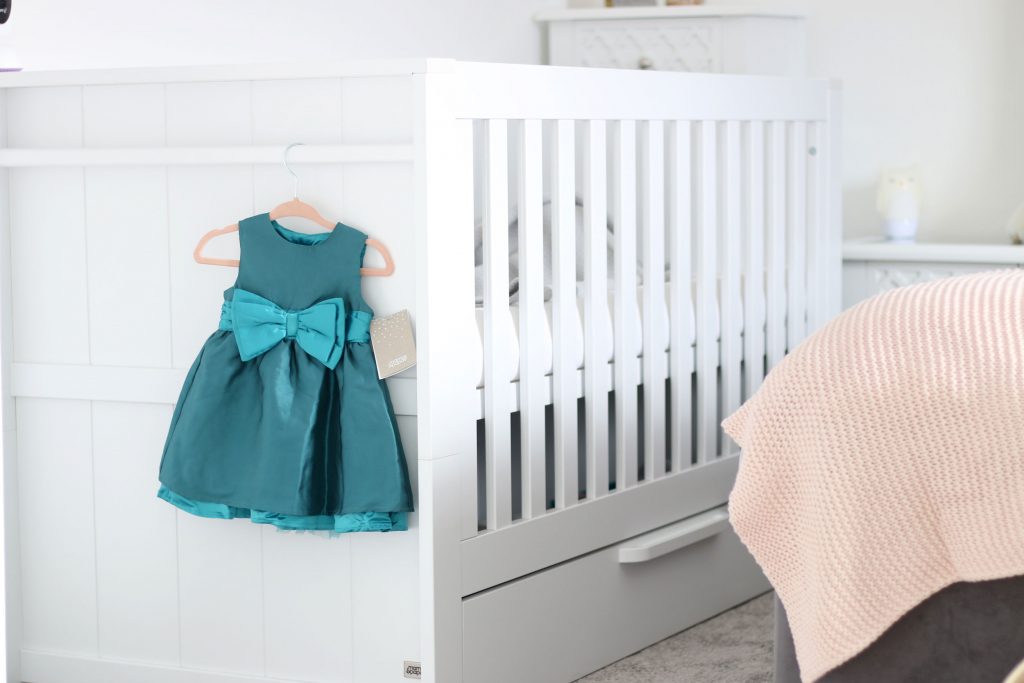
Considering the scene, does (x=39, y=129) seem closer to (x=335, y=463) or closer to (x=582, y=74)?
(x=335, y=463)

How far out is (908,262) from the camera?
2.69 m

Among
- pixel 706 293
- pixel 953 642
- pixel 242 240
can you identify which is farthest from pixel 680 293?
pixel 953 642

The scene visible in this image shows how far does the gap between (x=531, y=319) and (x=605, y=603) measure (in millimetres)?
466

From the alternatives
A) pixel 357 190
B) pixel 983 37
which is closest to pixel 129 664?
pixel 357 190

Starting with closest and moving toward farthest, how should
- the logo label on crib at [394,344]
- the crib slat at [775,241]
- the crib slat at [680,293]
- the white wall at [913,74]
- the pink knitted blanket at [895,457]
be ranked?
the pink knitted blanket at [895,457] → the logo label on crib at [394,344] → the crib slat at [680,293] → the crib slat at [775,241] → the white wall at [913,74]

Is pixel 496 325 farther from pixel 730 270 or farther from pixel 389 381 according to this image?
pixel 730 270

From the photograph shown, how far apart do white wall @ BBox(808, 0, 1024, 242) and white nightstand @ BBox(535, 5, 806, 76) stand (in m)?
0.14

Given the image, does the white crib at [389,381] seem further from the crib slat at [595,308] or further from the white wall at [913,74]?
the white wall at [913,74]

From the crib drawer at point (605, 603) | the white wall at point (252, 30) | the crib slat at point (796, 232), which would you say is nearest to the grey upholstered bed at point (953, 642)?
the crib drawer at point (605, 603)

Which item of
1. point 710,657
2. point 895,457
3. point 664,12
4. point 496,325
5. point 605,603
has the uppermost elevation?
point 664,12

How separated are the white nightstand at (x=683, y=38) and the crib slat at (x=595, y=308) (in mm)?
1094

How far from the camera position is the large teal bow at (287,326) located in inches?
60.5

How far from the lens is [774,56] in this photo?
287 cm

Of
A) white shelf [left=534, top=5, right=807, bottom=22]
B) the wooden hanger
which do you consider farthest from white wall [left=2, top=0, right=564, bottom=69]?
the wooden hanger
